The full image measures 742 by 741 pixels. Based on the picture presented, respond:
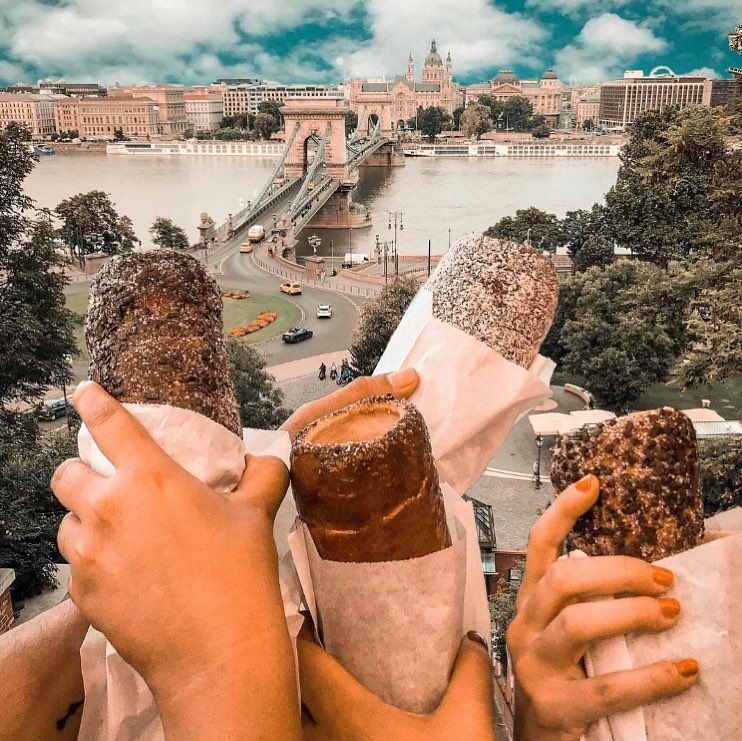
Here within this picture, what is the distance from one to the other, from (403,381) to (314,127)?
130 ft

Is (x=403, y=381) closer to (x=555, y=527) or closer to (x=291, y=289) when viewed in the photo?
(x=555, y=527)

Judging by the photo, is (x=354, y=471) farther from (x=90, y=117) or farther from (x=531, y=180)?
(x=90, y=117)

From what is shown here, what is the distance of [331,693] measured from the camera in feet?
3.76

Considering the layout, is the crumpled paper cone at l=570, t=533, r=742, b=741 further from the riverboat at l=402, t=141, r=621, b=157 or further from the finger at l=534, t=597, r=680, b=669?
the riverboat at l=402, t=141, r=621, b=157

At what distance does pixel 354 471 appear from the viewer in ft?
3.45

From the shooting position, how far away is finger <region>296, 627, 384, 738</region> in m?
1.13

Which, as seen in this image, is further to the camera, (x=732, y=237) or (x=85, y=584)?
Answer: (x=732, y=237)

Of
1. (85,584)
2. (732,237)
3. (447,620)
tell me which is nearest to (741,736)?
(447,620)

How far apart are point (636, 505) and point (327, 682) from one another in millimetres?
488

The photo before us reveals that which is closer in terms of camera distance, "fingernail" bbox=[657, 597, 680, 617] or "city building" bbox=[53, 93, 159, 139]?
"fingernail" bbox=[657, 597, 680, 617]

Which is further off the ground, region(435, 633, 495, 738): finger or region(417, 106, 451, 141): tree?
region(417, 106, 451, 141): tree

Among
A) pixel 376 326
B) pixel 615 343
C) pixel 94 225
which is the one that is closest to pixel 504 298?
pixel 615 343

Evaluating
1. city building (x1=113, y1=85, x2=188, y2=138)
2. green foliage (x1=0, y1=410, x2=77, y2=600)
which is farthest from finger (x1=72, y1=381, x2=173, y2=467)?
city building (x1=113, y1=85, x2=188, y2=138)

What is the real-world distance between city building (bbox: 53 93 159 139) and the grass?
57.7 meters
